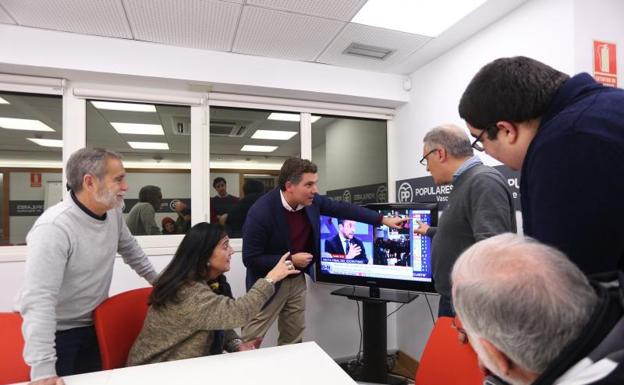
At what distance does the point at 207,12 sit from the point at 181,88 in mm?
815

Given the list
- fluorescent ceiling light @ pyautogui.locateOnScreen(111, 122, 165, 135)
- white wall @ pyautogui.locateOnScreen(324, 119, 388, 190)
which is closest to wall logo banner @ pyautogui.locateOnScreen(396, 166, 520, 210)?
Answer: white wall @ pyautogui.locateOnScreen(324, 119, 388, 190)

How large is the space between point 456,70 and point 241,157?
2.03 metres

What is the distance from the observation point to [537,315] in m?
0.59

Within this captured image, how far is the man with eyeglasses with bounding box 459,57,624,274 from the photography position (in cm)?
71

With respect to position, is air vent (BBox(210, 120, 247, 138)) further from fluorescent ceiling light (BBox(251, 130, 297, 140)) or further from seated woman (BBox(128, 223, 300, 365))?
seated woman (BBox(128, 223, 300, 365))

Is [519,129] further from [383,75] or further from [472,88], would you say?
[383,75]

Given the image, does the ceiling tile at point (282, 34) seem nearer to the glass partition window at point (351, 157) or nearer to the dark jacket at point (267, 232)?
the glass partition window at point (351, 157)

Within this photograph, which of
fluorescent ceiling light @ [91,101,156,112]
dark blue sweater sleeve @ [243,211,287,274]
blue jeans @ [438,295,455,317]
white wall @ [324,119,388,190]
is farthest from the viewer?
white wall @ [324,119,388,190]

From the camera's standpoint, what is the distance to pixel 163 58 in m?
2.71

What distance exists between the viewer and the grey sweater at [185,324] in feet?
4.89

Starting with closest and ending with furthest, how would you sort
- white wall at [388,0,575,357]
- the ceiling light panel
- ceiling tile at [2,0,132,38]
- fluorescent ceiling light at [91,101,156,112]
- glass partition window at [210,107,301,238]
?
white wall at [388,0,575,357] < ceiling tile at [2,0,132,38] < the ceiling light panel < fluorescent ceiling light at [91,101,156,112] < glass partition window at [210,107,301,238]

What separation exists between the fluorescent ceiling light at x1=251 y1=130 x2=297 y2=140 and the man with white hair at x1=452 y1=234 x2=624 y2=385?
3.07 meters

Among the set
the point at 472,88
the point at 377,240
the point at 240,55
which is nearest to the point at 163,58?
the point at 240,55

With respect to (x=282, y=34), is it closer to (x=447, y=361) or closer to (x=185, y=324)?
(x=185, y=324)
